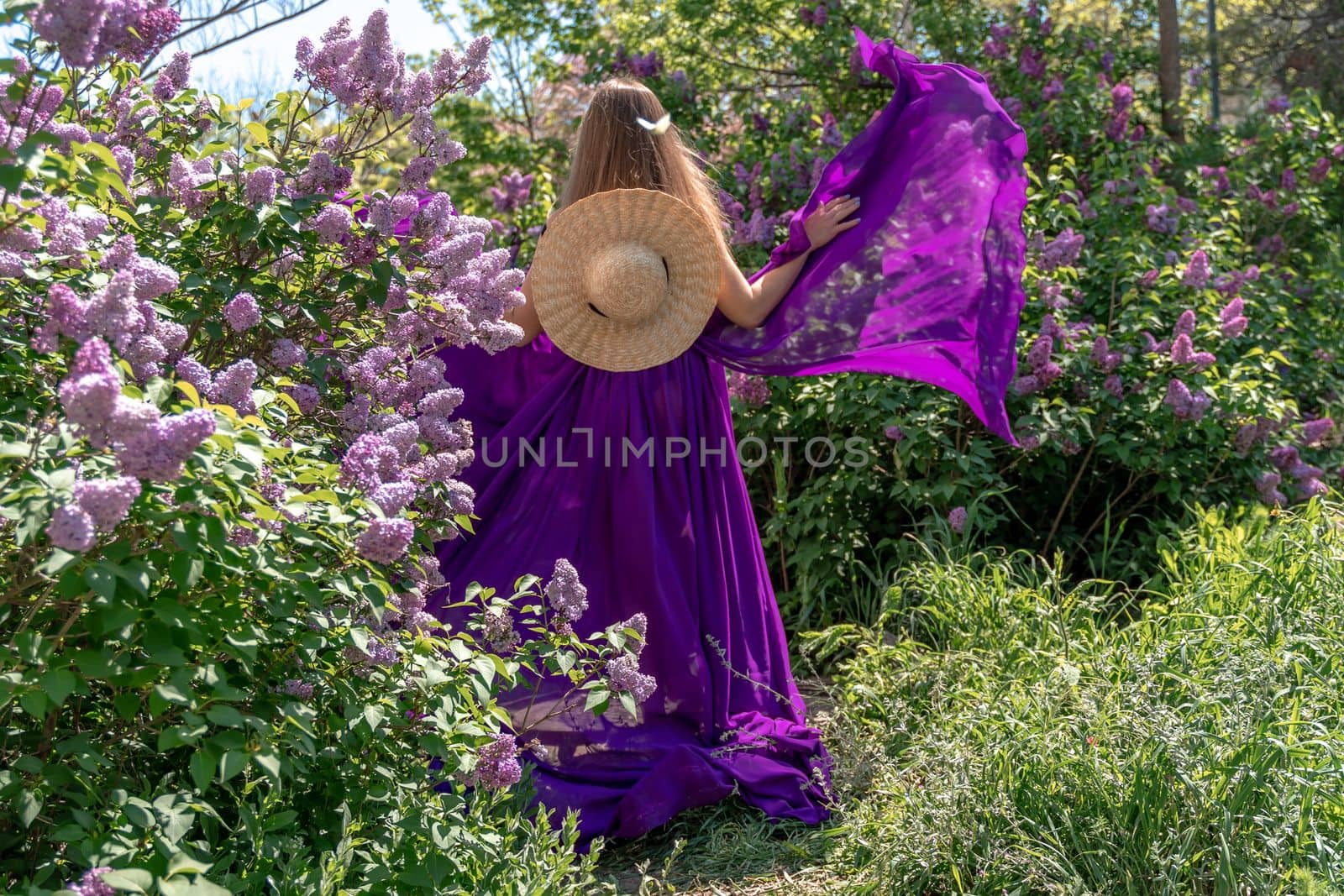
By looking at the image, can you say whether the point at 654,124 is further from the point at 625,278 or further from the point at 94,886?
the point at 94,886

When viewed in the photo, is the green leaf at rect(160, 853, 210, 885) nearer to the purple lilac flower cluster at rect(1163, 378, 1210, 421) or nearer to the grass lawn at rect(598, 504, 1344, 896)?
the grass lawn at rect(598, 504, 1344, 896)

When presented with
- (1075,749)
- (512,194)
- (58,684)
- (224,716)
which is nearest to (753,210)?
(512,194)

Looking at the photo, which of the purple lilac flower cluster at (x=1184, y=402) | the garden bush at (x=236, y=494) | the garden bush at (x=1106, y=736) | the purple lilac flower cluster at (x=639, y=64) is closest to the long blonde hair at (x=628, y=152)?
the garden bush at (x=236, y=494)

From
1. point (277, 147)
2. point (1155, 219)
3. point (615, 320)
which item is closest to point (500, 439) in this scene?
point (615, 320)

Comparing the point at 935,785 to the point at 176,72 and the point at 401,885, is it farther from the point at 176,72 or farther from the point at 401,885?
the point at 176,72

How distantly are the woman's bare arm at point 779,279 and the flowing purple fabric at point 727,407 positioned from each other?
0.10ft

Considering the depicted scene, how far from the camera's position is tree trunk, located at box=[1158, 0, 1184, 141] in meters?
6.20

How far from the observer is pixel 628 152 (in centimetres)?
325

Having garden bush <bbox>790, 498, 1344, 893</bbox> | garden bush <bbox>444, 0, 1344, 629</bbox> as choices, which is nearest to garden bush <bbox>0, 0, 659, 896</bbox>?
garden bush <bbox>790, 498, 1344, 893</bbox>

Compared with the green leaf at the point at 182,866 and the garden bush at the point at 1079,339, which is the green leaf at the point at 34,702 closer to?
the green leaf at the point at 182,866

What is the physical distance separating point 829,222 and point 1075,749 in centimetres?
152

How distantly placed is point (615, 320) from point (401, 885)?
1651 millimetres

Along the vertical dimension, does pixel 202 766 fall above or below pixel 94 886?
above

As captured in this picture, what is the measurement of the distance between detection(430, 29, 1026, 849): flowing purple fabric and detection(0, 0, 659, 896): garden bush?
2.58 ft
